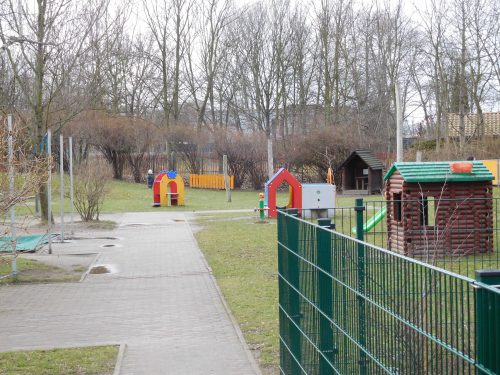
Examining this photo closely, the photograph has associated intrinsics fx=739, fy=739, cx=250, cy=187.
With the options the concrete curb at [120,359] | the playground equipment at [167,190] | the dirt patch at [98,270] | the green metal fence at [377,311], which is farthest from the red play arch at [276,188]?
the green metal fence at [377,311]

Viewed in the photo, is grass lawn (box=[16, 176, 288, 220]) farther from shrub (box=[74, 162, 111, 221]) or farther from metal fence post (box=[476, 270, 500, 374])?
metal fence post (box=[476, 270, 500, 374])

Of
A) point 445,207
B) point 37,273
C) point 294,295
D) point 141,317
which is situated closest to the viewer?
point 294,295

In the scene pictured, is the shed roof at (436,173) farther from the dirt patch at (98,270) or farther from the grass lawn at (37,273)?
the grass lawn at (37,273)

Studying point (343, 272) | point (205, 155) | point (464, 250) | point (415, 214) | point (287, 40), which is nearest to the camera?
point (343, 272)

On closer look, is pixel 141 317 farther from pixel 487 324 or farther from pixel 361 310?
pixel 487 324

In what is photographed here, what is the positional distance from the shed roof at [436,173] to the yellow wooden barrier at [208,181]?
3254cm

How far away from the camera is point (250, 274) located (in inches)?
494

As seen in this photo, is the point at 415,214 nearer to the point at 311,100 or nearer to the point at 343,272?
the point at 343,272

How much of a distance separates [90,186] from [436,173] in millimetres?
13410

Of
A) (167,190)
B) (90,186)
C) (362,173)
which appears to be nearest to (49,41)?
(90,186)

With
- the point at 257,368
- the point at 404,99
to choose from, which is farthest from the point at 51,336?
the point at 404,99

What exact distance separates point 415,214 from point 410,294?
1128cm

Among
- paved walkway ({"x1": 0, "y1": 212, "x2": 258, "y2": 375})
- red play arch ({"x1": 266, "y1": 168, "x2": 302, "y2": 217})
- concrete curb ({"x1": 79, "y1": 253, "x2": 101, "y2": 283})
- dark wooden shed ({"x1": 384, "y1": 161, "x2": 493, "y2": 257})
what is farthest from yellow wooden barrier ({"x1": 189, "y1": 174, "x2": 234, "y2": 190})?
dark wooden shed ({"x1": 384, "y1": 161, "x2": 493, "y2": 257})

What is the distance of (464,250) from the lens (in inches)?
512
